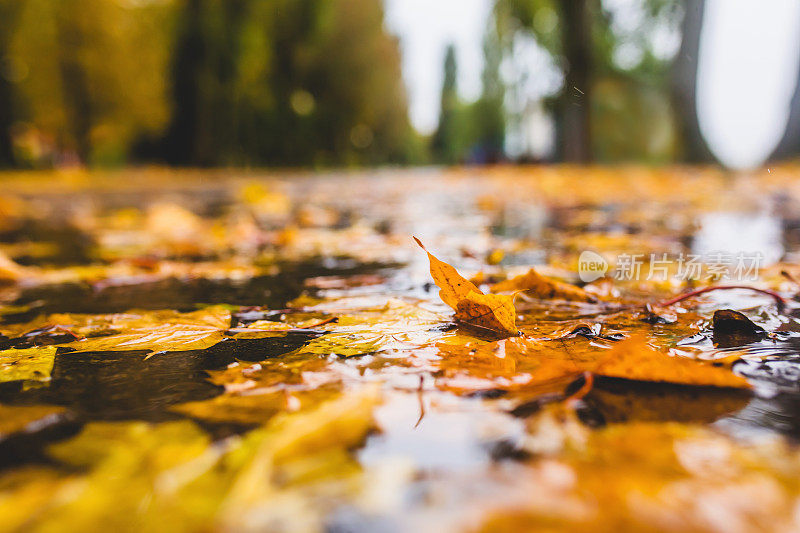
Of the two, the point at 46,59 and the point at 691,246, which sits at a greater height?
the point at 46,59

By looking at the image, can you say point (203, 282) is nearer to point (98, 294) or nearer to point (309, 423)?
point (98, 294)

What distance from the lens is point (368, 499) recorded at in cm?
41

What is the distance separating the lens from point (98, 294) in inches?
47.4

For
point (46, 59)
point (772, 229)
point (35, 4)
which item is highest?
point (35, 4)

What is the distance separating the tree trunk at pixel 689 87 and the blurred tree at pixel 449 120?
30.2 meters

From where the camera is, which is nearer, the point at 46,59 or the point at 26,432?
the point at 26,432

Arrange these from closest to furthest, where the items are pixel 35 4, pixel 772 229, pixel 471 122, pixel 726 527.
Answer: pixel 726 527 → pixel 772 229 → pixel 35 4 → pixel 471 122

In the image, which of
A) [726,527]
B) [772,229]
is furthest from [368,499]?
[772,229]

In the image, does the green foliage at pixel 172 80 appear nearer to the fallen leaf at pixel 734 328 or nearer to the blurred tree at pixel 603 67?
the blurred tree at pixel 603 67

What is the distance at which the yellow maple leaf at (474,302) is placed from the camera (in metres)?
0.77

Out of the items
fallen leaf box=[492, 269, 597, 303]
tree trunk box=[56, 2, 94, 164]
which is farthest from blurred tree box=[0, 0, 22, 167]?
fallen leaf box=[492, 269, 597, 303]

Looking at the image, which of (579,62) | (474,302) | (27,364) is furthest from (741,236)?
(579,62)

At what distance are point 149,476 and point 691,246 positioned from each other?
178 centimetres

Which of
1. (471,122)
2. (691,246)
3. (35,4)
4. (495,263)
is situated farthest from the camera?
(471,122)
